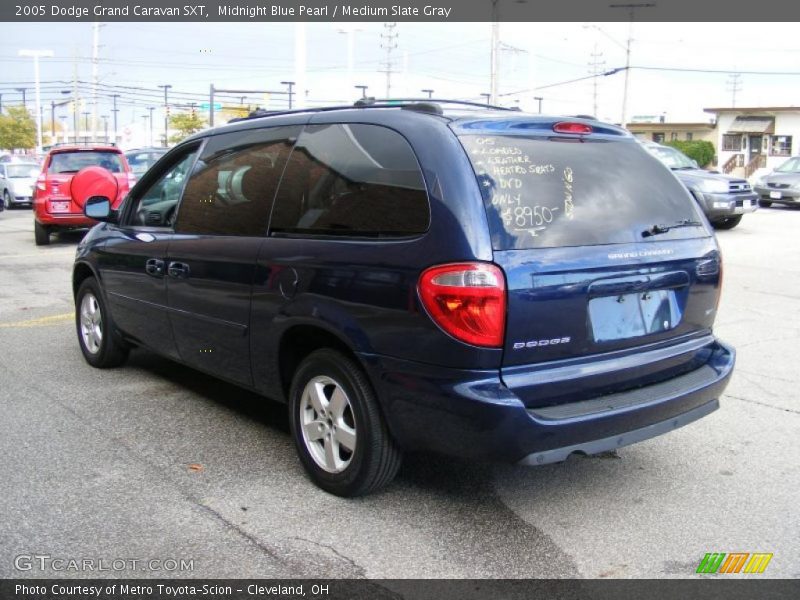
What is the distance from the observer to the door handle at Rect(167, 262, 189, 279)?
4.76 m

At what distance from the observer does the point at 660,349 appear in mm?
3789

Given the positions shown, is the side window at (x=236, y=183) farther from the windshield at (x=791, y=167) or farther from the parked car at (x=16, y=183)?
the parked car at (x=16, y=183)

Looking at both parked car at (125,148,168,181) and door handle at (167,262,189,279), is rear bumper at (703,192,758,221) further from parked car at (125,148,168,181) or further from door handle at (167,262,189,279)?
parked car at (125,148,168,181)

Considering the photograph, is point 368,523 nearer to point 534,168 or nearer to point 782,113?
point 534,168

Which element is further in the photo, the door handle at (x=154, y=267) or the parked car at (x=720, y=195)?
the parked car at (x=720, y=195)

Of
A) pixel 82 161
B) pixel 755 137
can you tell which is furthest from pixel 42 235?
pixel 755 137

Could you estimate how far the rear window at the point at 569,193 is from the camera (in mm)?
3410

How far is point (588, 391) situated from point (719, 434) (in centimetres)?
176

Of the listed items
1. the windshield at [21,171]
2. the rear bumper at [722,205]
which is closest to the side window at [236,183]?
the rear bumper at [722,205]

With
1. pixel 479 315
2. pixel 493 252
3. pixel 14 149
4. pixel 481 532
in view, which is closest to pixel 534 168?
pixel 493 252

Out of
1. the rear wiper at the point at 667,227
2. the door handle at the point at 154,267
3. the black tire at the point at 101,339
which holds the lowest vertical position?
the black tire at the point at 101,339

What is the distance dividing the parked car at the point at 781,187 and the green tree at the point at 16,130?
86.7 meters

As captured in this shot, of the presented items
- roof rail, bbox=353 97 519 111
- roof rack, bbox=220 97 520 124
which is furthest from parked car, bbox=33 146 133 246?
roof rail, bbox=353 97 519 111

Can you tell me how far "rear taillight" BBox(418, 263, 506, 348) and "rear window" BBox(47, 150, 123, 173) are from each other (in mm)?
14188
